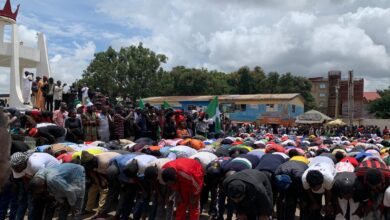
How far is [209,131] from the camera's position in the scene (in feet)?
51.5

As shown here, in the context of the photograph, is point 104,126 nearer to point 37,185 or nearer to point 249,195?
point 37,185

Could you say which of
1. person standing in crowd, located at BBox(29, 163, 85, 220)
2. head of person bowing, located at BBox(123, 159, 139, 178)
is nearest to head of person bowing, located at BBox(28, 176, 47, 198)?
person standing in crowd, located at BBox(29, 163, 85, 220)

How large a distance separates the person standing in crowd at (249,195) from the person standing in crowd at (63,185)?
6.78 feet

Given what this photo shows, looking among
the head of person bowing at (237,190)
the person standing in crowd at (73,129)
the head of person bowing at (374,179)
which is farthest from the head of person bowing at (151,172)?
the person standing in crowd at (73,129)

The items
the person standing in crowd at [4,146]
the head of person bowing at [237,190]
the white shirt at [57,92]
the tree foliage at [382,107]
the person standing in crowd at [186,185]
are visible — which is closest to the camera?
the person standing in crowd at [4,146]

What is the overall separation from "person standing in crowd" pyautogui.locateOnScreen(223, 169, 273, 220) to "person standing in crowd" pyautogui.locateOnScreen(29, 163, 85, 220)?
2.07 metres

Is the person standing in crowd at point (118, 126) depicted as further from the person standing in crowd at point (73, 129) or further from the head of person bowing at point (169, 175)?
the head of person bowing at point (169, 175)

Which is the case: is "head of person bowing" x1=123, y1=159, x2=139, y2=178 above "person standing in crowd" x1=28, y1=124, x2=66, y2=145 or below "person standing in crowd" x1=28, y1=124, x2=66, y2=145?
below

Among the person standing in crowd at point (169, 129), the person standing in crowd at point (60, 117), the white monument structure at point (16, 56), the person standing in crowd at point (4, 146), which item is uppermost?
the white monument structure at point (16, 56)

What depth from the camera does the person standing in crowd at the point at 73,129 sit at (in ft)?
30.7

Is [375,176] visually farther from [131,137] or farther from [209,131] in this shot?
[209,131]

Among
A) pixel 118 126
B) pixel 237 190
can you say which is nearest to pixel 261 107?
pixel 118 126

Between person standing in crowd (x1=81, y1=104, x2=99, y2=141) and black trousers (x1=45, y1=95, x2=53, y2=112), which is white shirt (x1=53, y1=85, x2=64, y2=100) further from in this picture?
person standing in crowd (x1=81, y1=104, x2=99, y2=141)

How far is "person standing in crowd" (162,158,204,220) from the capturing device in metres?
5.65
